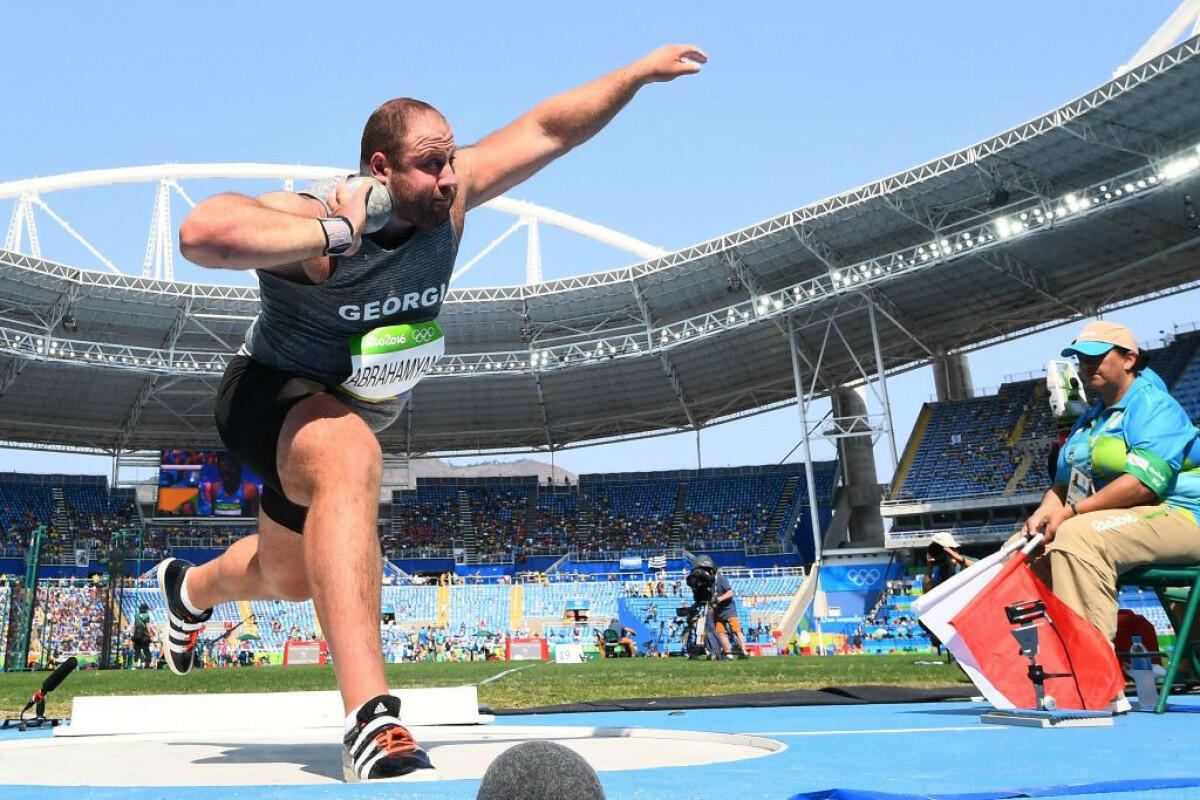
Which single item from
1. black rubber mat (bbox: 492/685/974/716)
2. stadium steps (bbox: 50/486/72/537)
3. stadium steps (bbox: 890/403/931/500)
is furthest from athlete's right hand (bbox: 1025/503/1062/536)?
stadium steps (bbox: 50/486/72/537)

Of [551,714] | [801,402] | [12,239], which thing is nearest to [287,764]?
[551,714]

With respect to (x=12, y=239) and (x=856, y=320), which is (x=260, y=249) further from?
(x=12, y=239)

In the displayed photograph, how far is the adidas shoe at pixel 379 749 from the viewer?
195 centimetres

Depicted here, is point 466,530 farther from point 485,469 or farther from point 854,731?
point 485,469

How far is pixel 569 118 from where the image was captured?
307 cm

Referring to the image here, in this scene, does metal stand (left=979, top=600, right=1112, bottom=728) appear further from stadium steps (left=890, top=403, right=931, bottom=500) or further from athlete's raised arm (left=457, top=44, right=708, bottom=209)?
stadium steps (left=890, top=403, right=931, bottom=500)

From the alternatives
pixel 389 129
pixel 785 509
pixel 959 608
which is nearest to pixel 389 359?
pixel 389 129

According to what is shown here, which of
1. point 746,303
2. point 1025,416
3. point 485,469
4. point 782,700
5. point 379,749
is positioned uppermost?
point 485,469

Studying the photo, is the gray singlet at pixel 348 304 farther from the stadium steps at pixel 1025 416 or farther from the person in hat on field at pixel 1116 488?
the stadium steps at pixel 1025 416

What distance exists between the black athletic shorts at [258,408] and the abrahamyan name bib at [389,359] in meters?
0.11

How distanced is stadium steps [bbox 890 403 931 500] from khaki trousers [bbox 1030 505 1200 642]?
2980cm

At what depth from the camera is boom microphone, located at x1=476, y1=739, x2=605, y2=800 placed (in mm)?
941

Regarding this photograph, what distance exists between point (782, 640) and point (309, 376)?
27.3 meters

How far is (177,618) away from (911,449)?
109 feet
